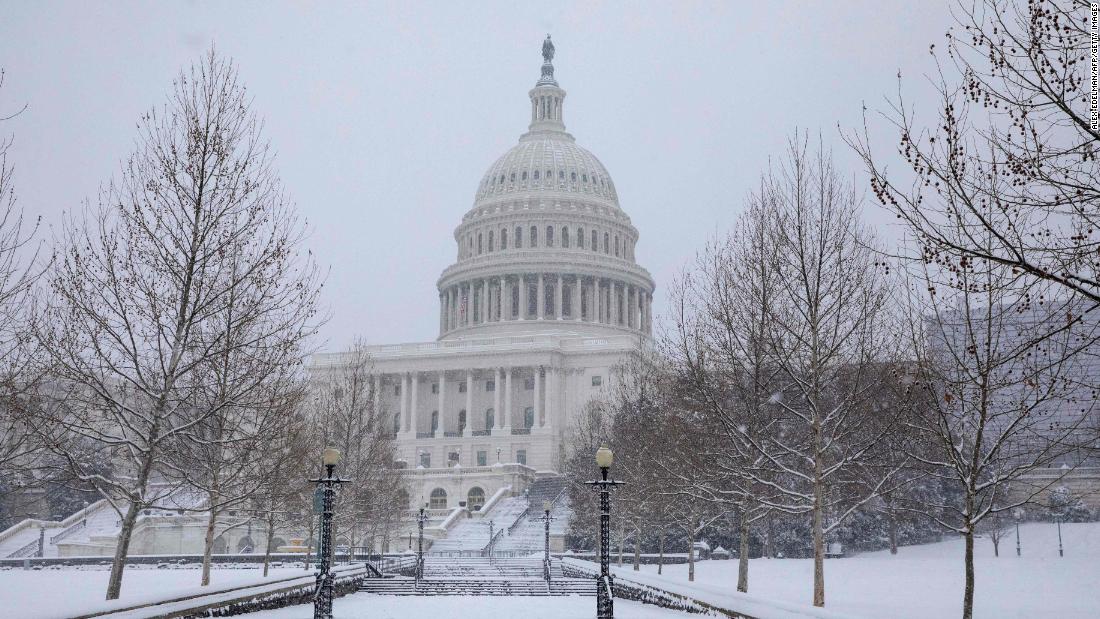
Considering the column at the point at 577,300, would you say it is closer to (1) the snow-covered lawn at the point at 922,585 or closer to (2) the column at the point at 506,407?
(2) the column at the point at 506,407

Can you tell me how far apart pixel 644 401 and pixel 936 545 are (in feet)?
95.5

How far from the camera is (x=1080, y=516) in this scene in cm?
6825

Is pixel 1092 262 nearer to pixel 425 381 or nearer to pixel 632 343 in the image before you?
pixel 632 343

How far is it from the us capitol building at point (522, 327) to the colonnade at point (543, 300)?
17 cm

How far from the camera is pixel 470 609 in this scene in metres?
30.0

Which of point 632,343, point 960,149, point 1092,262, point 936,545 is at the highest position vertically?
point 632,343

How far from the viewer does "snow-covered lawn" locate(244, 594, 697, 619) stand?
26533 mm

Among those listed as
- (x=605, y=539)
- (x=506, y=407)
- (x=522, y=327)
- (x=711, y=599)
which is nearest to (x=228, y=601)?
(x=605, y=539)

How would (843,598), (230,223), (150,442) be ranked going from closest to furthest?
(150,442)
(230,223)
(843,598)

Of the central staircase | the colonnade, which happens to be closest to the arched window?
the colonnade

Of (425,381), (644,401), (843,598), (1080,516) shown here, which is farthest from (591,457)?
(425,381)

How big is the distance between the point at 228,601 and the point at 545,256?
358 feet

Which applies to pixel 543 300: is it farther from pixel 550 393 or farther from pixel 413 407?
pixel 413 407

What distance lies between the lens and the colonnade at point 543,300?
427ft
